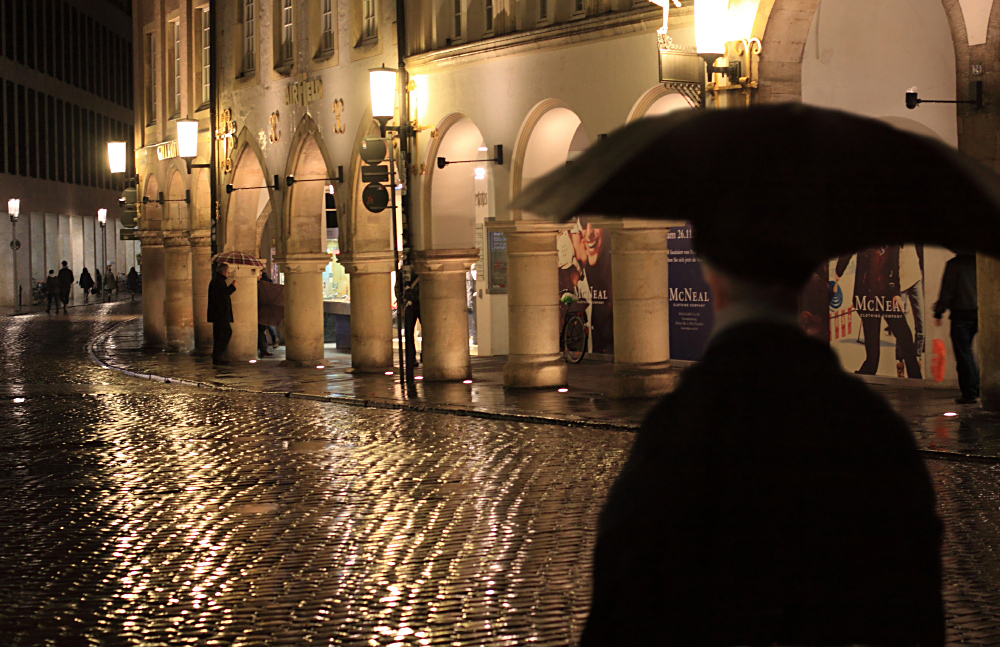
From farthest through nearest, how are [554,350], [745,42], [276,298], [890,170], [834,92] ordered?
[276,298], [554,350], [834,92], [745,42], [890,170]

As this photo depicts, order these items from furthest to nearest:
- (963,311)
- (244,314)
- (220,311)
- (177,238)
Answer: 1. (177,238)
2. (244,314)
3. (220,311)
4. (963,311)

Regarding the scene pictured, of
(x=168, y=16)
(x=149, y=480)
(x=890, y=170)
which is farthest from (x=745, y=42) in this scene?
(x=168, y=16)

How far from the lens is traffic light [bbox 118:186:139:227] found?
3116 cm

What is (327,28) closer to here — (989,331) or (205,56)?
(205,56)

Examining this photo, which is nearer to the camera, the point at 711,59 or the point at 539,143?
the point at 711,59

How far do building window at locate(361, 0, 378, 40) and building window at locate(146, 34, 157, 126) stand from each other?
11.1m

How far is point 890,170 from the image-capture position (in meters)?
2.50

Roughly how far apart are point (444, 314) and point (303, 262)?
4.92m

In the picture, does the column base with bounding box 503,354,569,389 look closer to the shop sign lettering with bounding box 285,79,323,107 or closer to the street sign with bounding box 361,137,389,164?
the street sign with bounding box 361,137,389,164

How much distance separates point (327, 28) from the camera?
23.6m

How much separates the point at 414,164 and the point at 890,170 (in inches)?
709

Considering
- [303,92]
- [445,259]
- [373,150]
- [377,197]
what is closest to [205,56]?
[303,92]

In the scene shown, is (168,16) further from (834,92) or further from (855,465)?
(855,465)

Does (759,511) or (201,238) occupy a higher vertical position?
(201,238)
